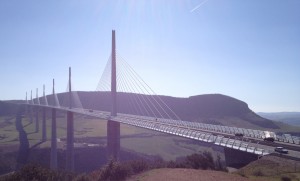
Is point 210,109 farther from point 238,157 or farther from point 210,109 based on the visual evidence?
point 238,157

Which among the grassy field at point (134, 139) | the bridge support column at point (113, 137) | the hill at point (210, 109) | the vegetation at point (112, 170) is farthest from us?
the hill at point (210, 109)

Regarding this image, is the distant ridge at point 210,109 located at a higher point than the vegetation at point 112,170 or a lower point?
higher

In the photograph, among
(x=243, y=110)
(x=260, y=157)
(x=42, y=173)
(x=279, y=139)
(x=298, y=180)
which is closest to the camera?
(x=298, y=180)

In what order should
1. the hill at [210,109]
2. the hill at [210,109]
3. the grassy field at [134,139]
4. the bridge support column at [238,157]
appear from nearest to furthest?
the bridge support column at [238,157], the grassy field at [134,139], the hill at [210,109], the hill at [210,109]

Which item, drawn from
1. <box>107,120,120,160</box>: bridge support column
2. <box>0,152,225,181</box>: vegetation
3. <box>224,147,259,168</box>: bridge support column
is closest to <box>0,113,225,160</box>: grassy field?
<box>107,120,120,160</box>: bridge support column

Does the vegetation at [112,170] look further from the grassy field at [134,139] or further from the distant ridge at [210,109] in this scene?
the distant ridge at [210,109]

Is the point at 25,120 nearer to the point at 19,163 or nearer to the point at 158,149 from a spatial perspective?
the point at 19,163

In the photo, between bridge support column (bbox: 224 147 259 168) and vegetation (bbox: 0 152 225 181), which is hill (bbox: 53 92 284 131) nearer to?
vegetation (bbox: 0 152 225 181)

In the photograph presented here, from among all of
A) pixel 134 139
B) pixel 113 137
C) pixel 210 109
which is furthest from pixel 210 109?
pixel 113 137

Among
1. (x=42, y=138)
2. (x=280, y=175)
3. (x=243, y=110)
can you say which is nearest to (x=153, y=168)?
(x=280, y=175)

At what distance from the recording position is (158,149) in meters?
64.4

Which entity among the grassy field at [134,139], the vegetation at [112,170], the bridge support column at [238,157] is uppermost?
the bridge support column at [238,157]

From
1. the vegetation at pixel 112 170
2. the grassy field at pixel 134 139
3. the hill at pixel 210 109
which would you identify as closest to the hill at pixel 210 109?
the hill at pixel 210 109

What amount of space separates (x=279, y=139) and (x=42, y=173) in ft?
55.0
